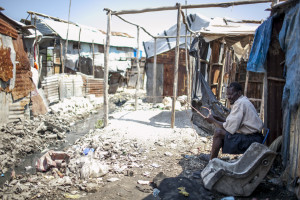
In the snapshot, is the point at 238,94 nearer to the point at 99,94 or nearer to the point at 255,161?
the point at 255,161

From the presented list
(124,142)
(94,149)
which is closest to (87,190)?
(94,149)

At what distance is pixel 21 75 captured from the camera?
285 inches

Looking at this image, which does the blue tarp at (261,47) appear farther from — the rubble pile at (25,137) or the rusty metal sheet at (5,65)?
the rusty metal sheet at (5,65)

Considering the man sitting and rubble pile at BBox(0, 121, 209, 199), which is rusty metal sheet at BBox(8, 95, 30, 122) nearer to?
rubble pile at BBox(0, 121, 209, 199)

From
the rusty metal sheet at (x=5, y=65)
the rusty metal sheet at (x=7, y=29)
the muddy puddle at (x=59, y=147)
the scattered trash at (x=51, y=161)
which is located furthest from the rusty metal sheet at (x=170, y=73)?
the scattered trash at (x=51, y=161)

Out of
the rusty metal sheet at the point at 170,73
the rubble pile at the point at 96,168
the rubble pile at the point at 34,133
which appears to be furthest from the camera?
the rusty metal sheet at the point at 170,73

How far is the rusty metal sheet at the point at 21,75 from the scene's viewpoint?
7.01 meters

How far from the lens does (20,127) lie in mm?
6441

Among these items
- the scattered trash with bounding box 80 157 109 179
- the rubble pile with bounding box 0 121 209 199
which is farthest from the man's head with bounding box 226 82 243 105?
the scattered trash with bounding box 80 157 109 179

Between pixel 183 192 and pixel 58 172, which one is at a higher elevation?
pixel 183 192

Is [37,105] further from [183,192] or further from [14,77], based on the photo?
[183,192]

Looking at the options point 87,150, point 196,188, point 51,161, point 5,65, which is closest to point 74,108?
point 5,65

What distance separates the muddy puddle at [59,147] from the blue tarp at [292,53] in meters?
5.03

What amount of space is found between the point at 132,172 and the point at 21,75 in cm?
571
